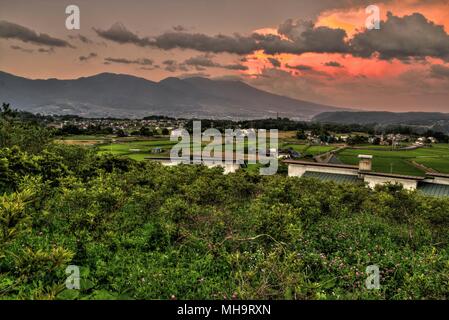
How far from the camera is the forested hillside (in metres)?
3.51

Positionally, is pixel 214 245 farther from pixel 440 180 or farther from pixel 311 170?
pixel 440 180

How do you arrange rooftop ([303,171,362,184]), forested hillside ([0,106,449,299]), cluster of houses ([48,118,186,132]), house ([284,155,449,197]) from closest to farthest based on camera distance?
forested hillside ([0,106,449,299]) → house ([284,155,449,197]) → rooftop ([303,171,362,184]) → cluster of houses ([48,118,186,132])

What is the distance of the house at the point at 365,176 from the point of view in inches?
716

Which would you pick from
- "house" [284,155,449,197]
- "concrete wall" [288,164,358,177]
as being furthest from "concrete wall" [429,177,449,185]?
"concrete wall" [288,164,358,177]

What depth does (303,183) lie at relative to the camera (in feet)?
32.2

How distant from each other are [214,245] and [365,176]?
18.0 metres

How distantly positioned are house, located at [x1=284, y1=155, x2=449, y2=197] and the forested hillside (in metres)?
11.2

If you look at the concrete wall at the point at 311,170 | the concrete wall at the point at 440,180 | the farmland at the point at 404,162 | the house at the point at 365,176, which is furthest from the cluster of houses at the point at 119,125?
the concrete wall at the point at 440,180

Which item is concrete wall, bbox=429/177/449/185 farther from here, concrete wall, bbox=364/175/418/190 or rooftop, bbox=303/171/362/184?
rooftop, bbox=303/171/362/184

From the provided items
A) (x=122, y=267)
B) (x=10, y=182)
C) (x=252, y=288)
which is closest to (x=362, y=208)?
(x=252, y=288)

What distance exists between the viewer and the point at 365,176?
2041 cm
